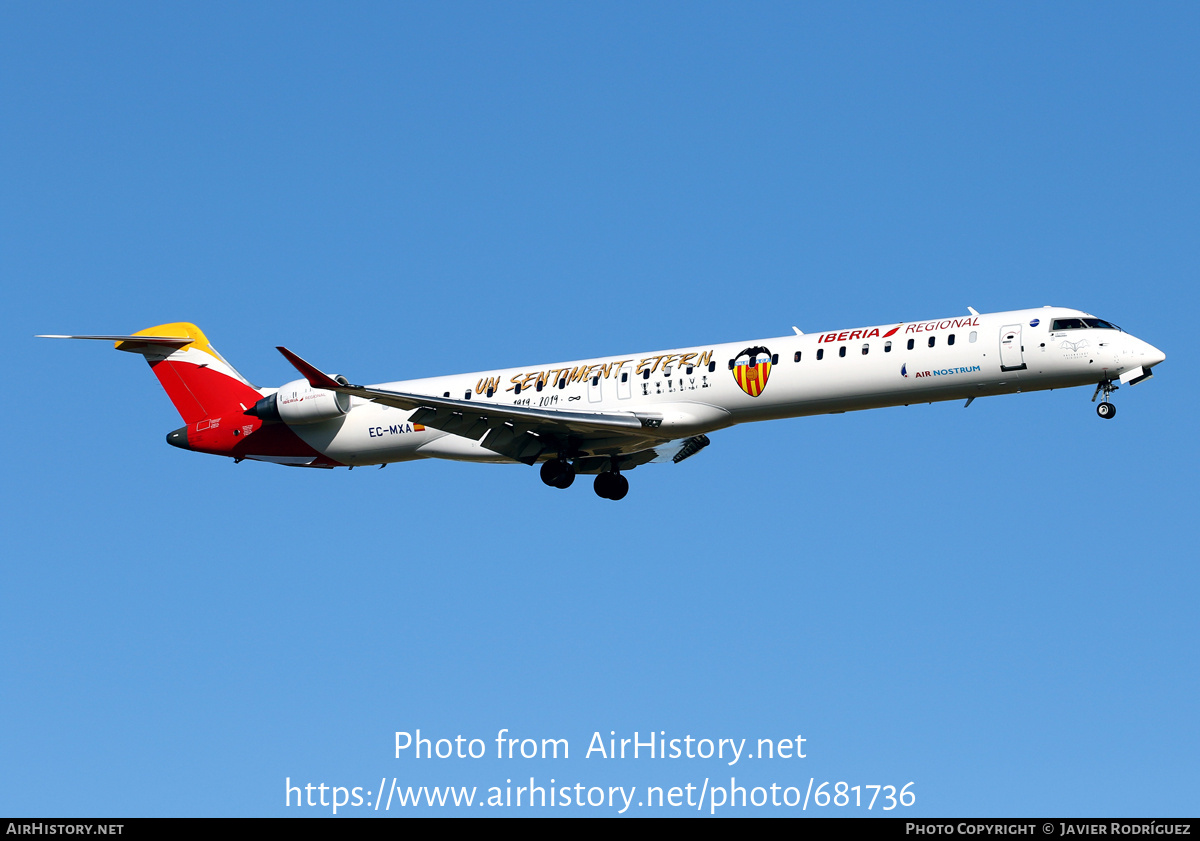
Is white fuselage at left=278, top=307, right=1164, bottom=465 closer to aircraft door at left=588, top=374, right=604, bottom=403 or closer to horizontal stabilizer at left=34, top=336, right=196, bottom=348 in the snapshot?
aircraft door at left=588, top=374, right=604, bottom=403

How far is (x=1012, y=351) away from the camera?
24.9 meters

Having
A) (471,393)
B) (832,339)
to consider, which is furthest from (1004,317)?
(471,393)

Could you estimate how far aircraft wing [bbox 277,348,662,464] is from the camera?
85.8 ft

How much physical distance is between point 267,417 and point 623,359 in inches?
320

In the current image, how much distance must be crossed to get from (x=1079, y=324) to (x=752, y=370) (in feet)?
19.2

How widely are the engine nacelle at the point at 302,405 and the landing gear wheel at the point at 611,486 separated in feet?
18.4

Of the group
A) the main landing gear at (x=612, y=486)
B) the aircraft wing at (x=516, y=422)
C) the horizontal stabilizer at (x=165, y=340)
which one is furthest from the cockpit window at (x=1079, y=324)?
the horizontal stabilizer at (x=165, y=340)

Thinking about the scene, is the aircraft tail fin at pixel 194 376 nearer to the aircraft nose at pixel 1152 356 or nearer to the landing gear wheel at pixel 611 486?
the landing gear wheel at pixel 611 486

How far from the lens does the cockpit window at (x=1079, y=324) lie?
24.8 m

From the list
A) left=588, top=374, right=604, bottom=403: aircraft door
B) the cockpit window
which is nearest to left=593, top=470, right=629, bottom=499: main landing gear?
left=588, top=374, right=604, bottom=403: aircraft door

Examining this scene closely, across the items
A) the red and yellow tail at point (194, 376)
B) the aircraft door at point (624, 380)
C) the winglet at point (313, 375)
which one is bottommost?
the winglet at point (313, 375)

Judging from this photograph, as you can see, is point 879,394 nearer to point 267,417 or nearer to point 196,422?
point 267,417
